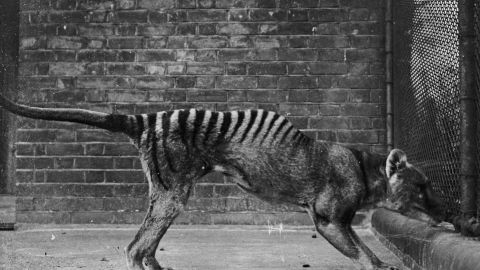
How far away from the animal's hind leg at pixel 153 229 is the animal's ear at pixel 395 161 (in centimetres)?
152

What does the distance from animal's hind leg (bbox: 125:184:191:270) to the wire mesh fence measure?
1.93m

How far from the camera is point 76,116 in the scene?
5.04 metres

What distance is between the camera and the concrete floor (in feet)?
18.9

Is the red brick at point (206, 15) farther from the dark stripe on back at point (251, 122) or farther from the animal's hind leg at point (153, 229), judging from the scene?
the animal's hind leg at point (153, 229)

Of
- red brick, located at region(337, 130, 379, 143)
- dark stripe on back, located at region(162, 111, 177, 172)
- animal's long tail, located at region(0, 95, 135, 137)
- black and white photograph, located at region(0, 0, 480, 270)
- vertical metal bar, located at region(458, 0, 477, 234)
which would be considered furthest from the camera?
red brick, located at region(337, 130, 379, 143)

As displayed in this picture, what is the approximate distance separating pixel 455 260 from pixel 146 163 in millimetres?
2229

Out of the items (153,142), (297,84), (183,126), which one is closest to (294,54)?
(297,84)

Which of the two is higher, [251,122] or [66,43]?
[66,43]

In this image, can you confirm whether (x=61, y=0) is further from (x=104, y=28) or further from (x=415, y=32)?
(x=415, y=32)

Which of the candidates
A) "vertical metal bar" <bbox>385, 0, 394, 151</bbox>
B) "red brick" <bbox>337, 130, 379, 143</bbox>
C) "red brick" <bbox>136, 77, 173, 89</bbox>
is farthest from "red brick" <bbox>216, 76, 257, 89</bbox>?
"vertical metal bar" <bbox>385, 0, 394, 151</bbox>

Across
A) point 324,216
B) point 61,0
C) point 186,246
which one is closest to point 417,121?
point 324,216

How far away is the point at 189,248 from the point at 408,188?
7.50 ft

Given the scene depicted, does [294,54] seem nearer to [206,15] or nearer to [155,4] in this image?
[206,15]

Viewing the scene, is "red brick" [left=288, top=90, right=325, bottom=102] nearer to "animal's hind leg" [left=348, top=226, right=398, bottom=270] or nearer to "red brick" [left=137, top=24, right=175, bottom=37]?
"red brick" [left=137, top=24, right=175, bottom=37]
